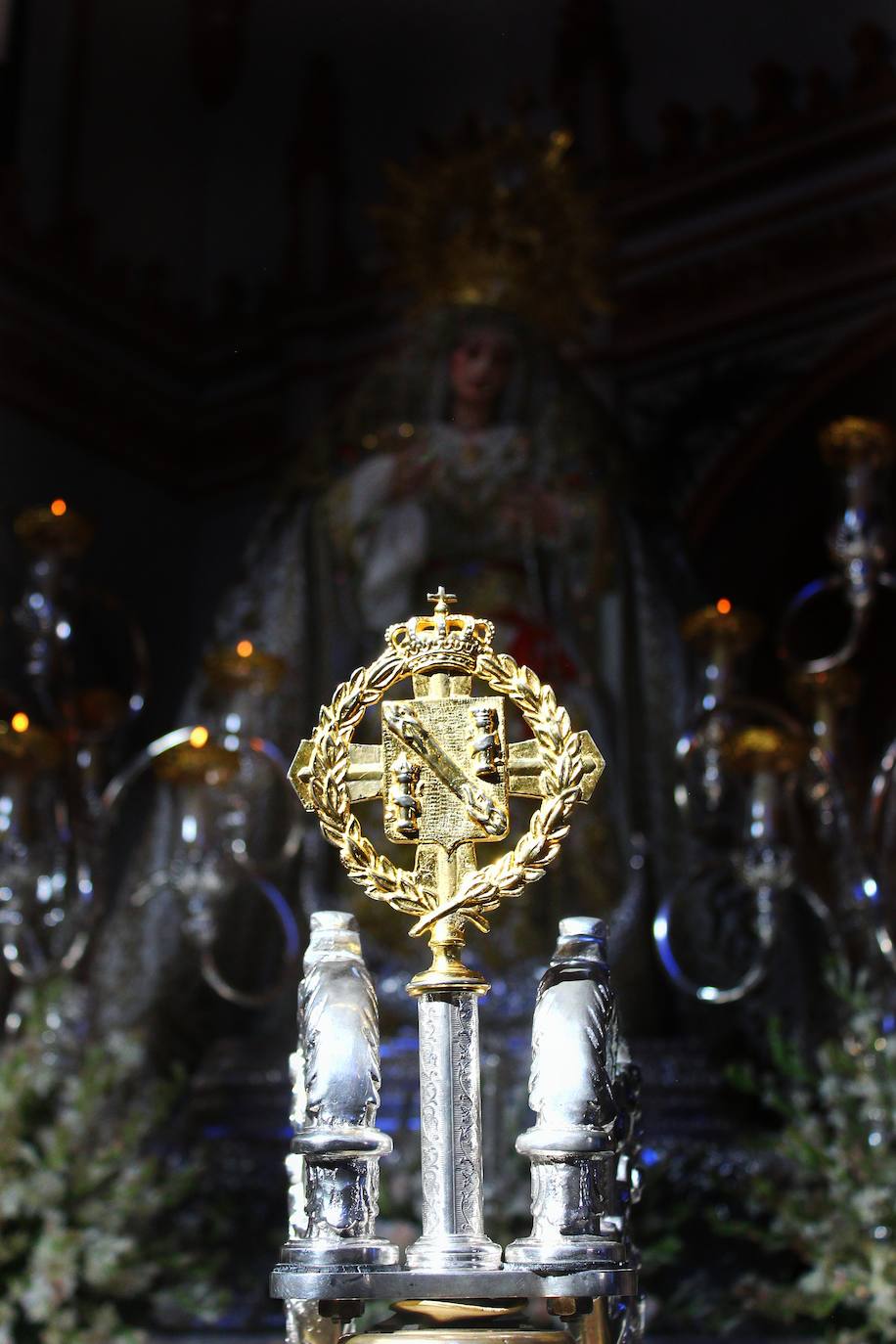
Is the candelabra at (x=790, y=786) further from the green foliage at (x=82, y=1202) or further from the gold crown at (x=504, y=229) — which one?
the gold crown at (x=504, y=229)

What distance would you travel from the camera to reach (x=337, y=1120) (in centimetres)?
208

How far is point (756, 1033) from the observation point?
183 inches

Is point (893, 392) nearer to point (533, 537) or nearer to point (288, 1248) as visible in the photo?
point (533, 537)

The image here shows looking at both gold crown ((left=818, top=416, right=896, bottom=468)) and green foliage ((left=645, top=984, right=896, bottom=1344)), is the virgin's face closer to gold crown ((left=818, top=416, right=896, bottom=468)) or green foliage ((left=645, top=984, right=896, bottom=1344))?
→ gold crown ((left=818, top=416, right=896, bottom=468))

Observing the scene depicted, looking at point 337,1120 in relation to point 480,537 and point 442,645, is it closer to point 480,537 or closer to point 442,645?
point 442,645

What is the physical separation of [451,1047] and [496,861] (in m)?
0.23

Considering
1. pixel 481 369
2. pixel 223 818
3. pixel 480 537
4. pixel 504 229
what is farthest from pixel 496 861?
pixel 504 229

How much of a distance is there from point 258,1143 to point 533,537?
1.91 m

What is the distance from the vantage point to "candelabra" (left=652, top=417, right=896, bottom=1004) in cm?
420

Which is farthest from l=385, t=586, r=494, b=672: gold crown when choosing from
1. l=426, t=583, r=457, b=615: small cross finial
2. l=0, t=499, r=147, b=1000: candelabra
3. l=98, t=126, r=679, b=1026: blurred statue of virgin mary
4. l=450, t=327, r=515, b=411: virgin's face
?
l=450, t=327, r=515, b=411: virgin's face

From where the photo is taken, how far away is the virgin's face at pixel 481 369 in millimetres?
5402

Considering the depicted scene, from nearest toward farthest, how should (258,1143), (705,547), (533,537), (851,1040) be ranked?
(851,1040), (258,1143), (533,537), (705,547)

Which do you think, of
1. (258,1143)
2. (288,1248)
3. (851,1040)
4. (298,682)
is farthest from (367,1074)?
(298,682)

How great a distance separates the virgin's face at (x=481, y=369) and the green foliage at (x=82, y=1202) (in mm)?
2186
